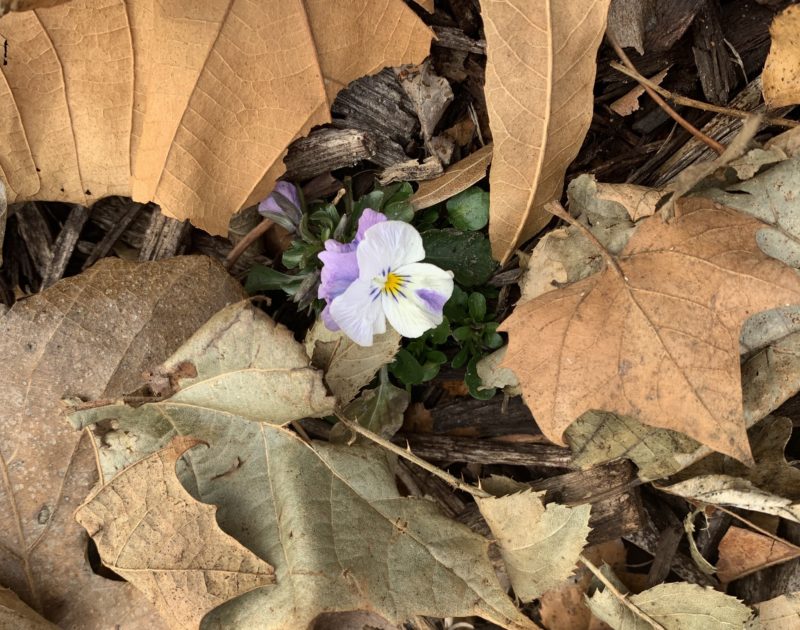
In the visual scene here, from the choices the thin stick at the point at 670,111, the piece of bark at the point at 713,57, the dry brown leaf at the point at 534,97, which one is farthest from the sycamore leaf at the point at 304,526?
the piece of bark at the point at 713,57

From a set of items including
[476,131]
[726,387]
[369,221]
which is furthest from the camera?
[476,131]

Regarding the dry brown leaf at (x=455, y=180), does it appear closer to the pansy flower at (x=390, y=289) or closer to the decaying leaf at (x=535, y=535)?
the pansy flower at (x=390, y=289)

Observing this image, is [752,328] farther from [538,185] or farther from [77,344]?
[77,344]

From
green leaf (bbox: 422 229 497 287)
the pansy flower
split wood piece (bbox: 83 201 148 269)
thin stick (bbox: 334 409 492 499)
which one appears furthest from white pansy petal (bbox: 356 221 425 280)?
split wood piece (bbox: 83 201 148 269)

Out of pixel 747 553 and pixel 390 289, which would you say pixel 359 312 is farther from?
pixel 747 553

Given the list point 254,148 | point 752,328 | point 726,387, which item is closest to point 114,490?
point 254,148

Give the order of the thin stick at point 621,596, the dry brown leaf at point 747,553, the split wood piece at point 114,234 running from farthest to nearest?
the split wood piece at point 114,234
the dry brown leaf at point 747,553
the thin stick at point 621,596
